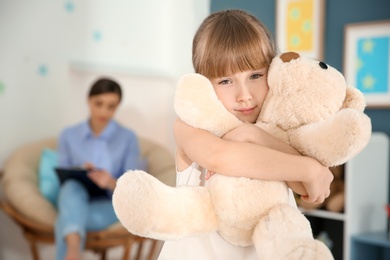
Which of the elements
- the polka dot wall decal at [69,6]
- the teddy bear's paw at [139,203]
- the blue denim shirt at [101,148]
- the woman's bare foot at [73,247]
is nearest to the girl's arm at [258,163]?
the teddy bear's paw at [139,203]

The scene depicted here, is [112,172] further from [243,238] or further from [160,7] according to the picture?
[243,238]

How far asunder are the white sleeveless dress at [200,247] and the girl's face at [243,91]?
14 cm

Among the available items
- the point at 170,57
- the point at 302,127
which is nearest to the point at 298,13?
the point at 170,57

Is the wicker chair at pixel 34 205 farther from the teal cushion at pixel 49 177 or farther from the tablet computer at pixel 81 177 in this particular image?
the tablet computer at pixel 81 177

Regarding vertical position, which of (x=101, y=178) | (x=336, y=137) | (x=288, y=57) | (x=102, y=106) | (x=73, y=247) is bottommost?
(x=73, y=247)

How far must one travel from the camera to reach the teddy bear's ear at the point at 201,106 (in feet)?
2.98

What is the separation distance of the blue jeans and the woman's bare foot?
2 cm

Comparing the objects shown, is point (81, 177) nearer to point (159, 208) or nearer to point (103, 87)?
point (103, 87)

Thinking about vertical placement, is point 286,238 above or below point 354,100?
below

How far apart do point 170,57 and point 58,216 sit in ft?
6.03

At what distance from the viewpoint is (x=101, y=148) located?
3.31 metres

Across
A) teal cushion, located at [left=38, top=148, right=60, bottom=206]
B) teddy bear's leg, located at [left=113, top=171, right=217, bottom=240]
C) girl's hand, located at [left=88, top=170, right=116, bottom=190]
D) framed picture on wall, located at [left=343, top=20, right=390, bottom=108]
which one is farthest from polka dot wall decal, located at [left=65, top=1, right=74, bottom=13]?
teddy bear's leg, located at [left=113, top=171, right=217, bottom=240]

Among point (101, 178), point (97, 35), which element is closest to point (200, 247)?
point (101, 178)

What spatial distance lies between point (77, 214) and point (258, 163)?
2127 mm
